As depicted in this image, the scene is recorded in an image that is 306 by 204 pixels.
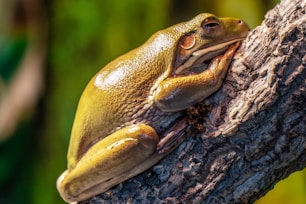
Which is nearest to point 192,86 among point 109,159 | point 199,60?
point 199,60

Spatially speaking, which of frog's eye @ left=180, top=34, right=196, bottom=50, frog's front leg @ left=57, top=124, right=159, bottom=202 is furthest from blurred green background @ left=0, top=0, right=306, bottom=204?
frog's front leg @ left=57, top=124, right=159, bottom=202

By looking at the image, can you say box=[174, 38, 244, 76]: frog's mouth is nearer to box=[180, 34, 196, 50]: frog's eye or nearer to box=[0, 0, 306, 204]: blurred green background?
box=[180, 34, 196, 50]: frog's eye

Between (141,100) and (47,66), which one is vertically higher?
(47,66)

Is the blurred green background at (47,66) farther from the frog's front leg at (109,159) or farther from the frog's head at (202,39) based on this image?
the frog's front leg at (109,159)

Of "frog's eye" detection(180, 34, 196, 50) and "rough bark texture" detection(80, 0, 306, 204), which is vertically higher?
"frog's eye" detection(180, 34, 196, 50)

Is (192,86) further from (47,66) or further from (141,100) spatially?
(47,66)
